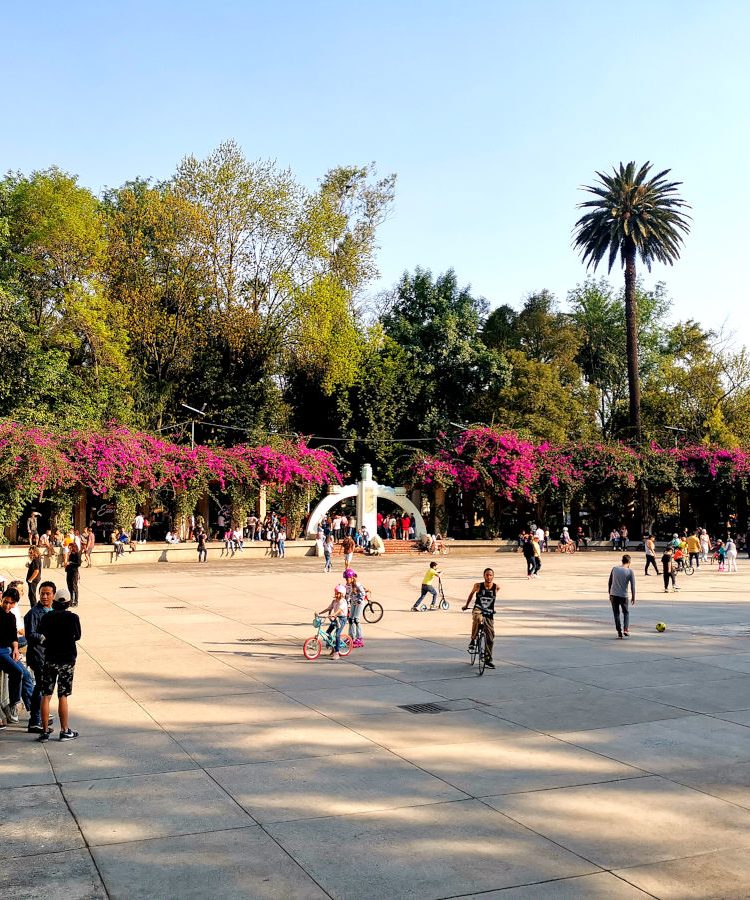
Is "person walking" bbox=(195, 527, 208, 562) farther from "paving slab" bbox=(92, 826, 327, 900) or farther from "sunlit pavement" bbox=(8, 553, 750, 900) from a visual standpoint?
"paving slab" bbox=(92, 826, 327, 900)

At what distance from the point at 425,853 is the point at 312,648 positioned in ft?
27.3

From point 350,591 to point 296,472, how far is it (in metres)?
29.9

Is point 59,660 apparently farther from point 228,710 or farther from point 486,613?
point 486,613

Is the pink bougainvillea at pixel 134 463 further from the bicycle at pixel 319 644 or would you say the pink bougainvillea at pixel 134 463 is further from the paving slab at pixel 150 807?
the paving slab at pixel 150 807

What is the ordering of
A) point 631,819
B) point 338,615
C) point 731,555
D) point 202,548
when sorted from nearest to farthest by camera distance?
point 631,819 → point 338,615 → point 731,555 → point 202,548

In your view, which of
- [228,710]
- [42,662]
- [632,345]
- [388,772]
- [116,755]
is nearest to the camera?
[388,772]

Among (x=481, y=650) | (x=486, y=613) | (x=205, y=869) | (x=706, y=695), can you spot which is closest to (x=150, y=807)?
(x=205, y=869)

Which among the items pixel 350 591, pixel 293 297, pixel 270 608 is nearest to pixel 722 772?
pixel 350 591

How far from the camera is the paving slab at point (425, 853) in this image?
6172 millimetres

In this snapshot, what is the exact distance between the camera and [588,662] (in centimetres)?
1451

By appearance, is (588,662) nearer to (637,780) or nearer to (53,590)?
(637,780)

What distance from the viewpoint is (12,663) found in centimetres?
1027

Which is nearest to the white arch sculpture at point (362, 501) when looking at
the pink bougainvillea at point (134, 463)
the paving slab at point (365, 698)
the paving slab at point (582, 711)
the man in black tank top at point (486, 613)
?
the pink bougainvillea at point (134, 463)

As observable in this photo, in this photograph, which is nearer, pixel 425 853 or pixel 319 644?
pixel 425 853
